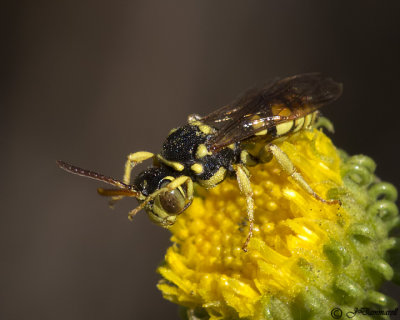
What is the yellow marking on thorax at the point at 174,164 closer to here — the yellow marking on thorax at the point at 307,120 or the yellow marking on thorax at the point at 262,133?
the yellow marking on thorax at the point at 262,133

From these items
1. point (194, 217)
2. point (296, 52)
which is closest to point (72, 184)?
point (296, 52)

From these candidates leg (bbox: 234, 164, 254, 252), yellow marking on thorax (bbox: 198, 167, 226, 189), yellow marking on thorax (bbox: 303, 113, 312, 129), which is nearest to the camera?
leg (bbox: 234, 164, 254, 252)

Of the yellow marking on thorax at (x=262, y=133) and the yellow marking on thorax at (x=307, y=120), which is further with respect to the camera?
the yellow marking on thorax at (x=307, y=120)

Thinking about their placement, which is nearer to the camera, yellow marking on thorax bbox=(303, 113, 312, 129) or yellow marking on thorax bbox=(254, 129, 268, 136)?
yellow marking on thorax bbox=(254, 129, 268, 136)

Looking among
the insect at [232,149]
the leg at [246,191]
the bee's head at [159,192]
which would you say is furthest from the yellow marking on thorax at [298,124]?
the bee's head at [159,192]

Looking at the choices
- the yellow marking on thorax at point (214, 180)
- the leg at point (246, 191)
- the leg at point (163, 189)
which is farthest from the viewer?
the yellow marking on thorax at point (214, 180)

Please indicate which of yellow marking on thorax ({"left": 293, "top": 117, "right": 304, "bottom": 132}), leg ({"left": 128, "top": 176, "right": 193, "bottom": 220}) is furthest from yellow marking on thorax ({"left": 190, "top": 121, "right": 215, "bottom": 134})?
yellow marking on thorax ({"left": 293, "top": 117, "right": 304, "bottom": 132})

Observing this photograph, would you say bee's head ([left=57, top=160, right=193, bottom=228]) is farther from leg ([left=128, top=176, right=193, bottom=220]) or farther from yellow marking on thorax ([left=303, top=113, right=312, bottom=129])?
yellow marking on thorax ([left=303, top=113, right=312, bottom=129])
